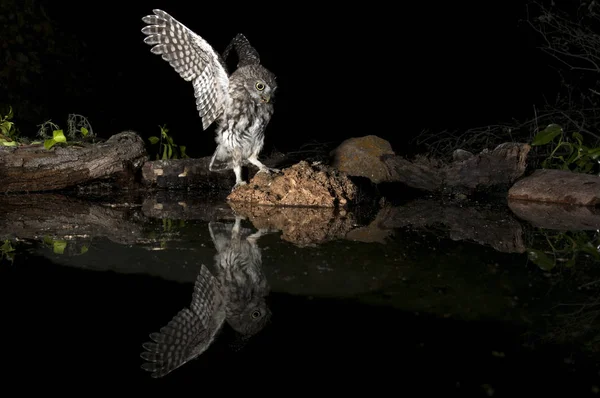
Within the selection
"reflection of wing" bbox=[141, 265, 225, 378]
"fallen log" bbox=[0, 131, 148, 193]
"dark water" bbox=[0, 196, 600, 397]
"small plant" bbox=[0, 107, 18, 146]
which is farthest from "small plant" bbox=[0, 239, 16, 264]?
"small plant" bbox=[0, 107, 18, 146]

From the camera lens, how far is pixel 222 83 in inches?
176

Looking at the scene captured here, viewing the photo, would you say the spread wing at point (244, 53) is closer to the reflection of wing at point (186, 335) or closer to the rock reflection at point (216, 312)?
the rock reflection at point (216, 312)

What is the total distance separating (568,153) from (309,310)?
4.54 metres

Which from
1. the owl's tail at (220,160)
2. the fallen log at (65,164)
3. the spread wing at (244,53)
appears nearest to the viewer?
the spread wing at (244,53)

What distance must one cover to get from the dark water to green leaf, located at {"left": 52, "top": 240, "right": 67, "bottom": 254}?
0.03m

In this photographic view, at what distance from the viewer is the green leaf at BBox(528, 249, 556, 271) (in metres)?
2.71

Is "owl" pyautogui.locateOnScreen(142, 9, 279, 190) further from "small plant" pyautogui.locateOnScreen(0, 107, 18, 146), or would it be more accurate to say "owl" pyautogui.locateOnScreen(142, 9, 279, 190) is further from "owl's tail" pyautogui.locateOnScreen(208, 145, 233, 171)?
"small plant" pyautogui.locateOnScreen(0, 107, 18, 146)

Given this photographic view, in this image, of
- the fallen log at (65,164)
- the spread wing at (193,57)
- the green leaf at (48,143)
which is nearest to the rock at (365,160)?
the spread wing at (193,57)

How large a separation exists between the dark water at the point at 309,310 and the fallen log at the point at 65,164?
171 cm

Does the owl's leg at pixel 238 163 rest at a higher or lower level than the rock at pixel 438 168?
higher

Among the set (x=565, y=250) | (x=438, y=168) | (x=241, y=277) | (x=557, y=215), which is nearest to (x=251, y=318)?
(x=241, y=277)

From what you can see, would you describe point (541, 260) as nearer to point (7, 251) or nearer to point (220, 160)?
point (7, 251)

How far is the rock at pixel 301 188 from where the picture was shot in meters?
4.49

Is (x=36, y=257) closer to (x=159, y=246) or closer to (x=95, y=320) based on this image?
(x=159, y=246)
